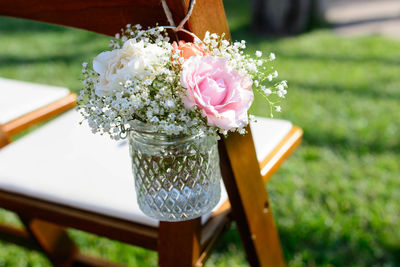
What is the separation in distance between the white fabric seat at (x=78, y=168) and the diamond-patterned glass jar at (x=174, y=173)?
0.19 m

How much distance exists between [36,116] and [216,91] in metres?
1.08

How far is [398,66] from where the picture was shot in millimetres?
3771

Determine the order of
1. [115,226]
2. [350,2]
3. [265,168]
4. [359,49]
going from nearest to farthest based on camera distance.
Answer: [115,226], [265,168], [359,49], [350,2]

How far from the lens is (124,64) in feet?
2.49

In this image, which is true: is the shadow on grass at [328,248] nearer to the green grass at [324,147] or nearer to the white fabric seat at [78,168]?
the green grass at [324,147]

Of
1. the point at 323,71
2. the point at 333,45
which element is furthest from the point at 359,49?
the point at 323,71

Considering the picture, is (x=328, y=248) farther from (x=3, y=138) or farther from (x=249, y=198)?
(x=3, y=138)

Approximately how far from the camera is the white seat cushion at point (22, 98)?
5.37ft

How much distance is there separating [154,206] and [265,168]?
16.4 inches

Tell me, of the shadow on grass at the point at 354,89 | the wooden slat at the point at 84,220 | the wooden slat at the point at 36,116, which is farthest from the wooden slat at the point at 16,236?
the shadow on grass at the point at 354,89

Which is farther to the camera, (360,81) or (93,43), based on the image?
(93,43)

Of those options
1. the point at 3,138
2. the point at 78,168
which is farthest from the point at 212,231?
the point at 3,138

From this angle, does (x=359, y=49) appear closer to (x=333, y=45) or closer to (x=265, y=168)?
(x=333, y=45)

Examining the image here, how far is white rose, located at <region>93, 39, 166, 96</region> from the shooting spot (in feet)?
2.46
